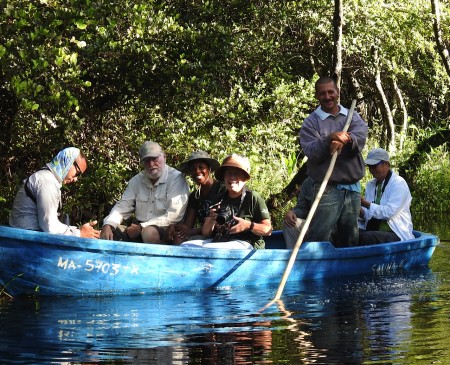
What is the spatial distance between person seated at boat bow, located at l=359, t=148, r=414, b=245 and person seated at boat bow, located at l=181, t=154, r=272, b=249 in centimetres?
142

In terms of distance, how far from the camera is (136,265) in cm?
776

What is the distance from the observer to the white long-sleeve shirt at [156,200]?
27.5 ft

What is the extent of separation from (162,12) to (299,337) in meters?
5.09

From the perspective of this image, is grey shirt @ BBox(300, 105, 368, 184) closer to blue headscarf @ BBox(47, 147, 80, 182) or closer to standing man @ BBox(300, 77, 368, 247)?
standing man @ BBox(300, 77, 368, 247)

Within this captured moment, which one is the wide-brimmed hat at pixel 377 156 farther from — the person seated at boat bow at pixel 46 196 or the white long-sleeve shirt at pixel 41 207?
the white long-sleeve shirt at pixel 41 207

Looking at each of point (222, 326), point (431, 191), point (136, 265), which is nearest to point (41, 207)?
point (136, 265)

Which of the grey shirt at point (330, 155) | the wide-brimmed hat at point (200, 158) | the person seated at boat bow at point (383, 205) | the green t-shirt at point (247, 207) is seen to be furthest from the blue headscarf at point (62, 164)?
the person seated at boat bow at point (383, 205)

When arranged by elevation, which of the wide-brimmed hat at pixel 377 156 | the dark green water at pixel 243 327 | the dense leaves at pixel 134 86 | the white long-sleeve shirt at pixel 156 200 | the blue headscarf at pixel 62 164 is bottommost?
the dark green water at pixel 243 327

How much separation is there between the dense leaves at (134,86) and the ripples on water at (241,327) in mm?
2148

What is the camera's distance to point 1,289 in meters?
7.64

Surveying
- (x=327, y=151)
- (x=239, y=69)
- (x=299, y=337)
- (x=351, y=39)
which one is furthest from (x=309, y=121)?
(x=351, y=39)

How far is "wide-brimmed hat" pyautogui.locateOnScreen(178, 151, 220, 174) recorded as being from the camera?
Result: 327 inches

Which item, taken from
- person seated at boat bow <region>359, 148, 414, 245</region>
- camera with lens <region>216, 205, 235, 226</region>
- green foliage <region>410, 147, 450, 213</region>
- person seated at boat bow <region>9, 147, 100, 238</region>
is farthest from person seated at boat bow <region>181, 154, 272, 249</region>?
green foliage <region>410, 147, 450, 213</region>

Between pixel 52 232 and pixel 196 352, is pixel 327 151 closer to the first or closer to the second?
pixel 52 232
